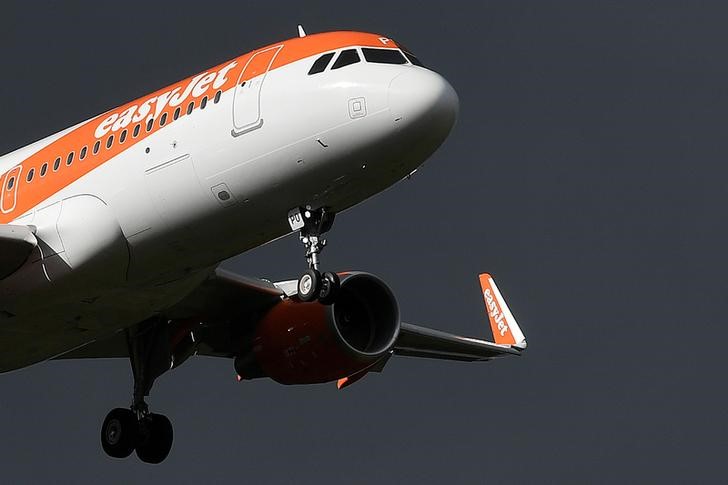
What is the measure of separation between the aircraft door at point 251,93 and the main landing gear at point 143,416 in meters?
7.33

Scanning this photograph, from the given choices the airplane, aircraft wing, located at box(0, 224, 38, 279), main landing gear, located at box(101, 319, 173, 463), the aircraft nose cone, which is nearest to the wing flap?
main landing gear, located at box(101, 319, 173, 463)

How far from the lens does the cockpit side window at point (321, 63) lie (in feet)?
79.9

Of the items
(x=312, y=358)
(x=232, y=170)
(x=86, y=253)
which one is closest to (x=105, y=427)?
(x=312, y=358)

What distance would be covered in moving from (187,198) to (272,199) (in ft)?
4.54

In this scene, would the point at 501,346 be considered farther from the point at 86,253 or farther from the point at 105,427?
the point at 86,253

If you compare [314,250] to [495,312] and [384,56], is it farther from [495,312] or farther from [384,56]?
[495,312]

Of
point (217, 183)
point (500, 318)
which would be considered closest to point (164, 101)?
point (217, 183)

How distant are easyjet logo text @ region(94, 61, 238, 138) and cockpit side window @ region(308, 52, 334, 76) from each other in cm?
170

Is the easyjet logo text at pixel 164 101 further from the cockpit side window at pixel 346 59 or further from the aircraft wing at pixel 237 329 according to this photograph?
the aircraft wing at pixel 237 329

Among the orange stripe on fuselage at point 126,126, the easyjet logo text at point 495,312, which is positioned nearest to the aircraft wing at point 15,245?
the orange stripe on fuselage at point 126,126

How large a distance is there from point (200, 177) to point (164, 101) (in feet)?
6.39

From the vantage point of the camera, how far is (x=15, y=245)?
2586cm

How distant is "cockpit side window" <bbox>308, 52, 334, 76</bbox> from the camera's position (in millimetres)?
24344

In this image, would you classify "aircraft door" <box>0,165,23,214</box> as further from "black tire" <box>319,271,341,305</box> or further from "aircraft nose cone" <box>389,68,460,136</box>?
"aircraft nose cone" <box>389,68,460,136</box>
